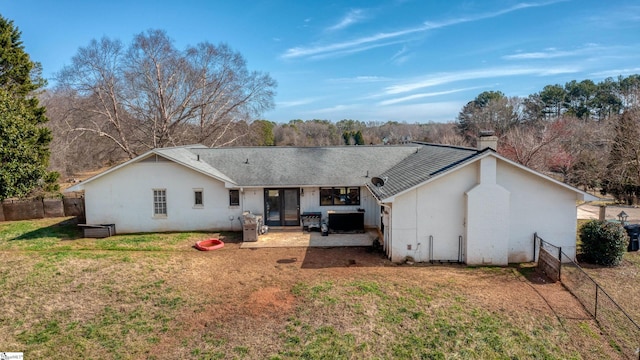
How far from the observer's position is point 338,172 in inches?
730

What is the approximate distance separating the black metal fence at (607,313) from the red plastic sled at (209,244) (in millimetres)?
12224

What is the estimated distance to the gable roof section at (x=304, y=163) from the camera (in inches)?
704

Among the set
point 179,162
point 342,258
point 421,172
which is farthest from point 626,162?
point 179,162

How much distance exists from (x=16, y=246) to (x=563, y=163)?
3533cm

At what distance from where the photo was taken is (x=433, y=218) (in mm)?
12734

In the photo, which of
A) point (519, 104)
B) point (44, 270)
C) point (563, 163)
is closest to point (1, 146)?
point (44, 270)

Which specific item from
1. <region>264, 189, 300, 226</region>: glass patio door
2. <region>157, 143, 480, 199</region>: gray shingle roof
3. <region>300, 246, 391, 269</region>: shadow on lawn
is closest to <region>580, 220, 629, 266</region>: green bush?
<region>157, 143, 480, 199</region>: gray shingle roof

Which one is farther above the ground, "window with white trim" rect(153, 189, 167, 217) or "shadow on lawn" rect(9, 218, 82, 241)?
"window with white trim" rect(153, 189, 167, 217)

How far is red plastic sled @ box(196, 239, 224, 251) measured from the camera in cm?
1456

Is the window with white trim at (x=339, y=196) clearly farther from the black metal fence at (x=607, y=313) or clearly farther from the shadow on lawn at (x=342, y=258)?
the black metal fence at (x=607, y=313)

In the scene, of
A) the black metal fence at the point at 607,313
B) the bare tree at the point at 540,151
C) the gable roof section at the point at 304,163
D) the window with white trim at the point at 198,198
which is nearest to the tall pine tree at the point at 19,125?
the gable roof section at the point at 304,163

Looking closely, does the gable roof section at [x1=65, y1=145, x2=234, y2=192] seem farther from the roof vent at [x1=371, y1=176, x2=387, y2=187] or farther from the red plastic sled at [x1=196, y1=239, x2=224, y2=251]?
the roof vent at [x1=371, y1=176, x2=387, y2=187]

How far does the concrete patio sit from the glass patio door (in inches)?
26.3

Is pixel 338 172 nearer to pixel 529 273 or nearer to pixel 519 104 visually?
pixel 529 273
